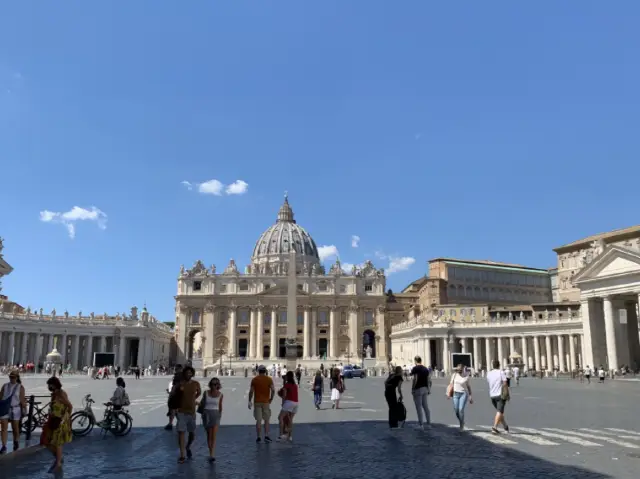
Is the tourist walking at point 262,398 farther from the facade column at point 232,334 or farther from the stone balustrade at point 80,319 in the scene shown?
the facade column at point 232,334

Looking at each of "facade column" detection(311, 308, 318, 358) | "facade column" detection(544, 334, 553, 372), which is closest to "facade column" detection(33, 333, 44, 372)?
"facade column" detection(311, 308, 318, 358)

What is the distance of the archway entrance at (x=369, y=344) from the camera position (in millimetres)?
108062

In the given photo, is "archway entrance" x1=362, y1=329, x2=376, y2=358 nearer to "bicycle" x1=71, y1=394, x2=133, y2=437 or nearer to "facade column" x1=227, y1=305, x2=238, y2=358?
"facade column" x1=227, y1=305, x2=238, y2=358

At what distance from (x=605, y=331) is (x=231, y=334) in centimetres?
6742

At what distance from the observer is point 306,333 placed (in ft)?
341

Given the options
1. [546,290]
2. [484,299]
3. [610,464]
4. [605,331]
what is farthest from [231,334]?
[610,464]

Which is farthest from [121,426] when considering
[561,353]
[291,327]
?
[561,353]

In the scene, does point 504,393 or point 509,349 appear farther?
point 509,349

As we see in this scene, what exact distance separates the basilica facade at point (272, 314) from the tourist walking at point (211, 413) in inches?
3630

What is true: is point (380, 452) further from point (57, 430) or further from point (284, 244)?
point (284, 244)

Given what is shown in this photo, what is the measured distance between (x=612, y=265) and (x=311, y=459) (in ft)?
146

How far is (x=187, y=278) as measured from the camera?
106m

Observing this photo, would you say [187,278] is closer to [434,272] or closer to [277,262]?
[277,262]

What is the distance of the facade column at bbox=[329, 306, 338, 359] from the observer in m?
104
